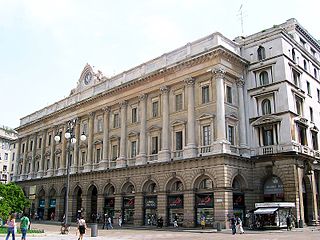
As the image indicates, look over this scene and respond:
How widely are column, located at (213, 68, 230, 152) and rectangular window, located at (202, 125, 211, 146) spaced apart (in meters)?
1.39

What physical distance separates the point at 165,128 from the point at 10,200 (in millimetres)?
16505

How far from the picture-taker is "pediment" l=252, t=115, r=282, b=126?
1407 inches

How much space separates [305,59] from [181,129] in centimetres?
1730

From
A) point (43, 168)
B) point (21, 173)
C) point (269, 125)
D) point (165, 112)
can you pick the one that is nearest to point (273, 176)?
point (269, 125)

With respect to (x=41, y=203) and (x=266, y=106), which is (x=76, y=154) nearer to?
(x=41, y=203)

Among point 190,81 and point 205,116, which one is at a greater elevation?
point 190,81

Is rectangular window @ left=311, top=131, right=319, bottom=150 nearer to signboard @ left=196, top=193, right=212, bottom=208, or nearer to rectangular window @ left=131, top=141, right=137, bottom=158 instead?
signboard @ left=196, top=193, right=212, bottom=208

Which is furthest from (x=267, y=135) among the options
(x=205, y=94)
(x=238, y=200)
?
(x=205, y=94)

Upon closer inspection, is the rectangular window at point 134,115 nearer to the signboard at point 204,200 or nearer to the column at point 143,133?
the column at point 143,133

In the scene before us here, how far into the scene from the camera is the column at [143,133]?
40825mm

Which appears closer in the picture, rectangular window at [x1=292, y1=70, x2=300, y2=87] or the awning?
the awning

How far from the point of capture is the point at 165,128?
39344 millimetres

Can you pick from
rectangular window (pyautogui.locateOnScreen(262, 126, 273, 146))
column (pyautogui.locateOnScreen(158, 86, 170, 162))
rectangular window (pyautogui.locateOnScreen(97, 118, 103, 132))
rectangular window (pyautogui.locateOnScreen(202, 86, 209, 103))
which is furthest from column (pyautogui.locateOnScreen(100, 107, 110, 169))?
rectangular window (pyautogui.locateOnScreen(262, 126, 273, 146))

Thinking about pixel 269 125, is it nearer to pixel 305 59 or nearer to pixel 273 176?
pixel 273 176
